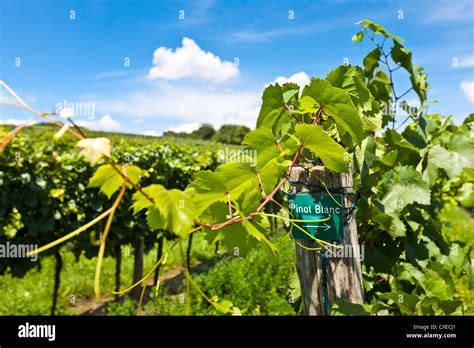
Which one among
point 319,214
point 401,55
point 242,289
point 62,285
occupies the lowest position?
point 62,285

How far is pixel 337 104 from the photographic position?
1.26 m

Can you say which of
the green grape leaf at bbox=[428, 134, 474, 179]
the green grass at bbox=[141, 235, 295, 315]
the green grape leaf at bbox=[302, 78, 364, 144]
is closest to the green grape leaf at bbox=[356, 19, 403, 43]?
the green grape leaf at bbox=[428, 134, 474, 179]

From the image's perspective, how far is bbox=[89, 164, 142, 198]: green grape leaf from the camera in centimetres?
78

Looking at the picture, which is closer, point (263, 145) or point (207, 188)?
point (207, 188)

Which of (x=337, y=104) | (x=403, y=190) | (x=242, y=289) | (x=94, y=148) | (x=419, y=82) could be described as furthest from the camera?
(x=242, y=289)

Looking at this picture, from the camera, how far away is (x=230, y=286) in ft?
17.2

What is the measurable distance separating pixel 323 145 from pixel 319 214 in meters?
0.31

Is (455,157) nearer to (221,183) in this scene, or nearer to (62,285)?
(221,183)

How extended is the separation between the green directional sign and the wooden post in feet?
0.13

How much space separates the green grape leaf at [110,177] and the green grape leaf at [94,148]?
0.26 feet

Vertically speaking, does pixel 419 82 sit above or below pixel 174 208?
above

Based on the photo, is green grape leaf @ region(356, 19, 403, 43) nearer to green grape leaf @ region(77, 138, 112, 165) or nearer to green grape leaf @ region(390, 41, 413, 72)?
green grape leaf @ region(390, 41, 413, 72)

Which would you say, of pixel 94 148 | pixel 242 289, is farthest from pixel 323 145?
pixel 242 289

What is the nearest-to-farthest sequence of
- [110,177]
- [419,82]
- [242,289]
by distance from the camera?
[110,177] < [419,82] < [242,289]
